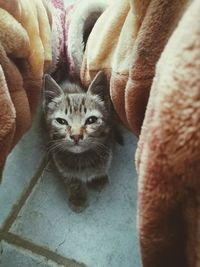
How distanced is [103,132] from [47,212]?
0.29 metres

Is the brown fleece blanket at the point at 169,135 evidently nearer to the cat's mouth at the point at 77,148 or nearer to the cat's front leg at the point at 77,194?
the cat's mouth at the point at 77,148

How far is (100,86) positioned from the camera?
1059mm

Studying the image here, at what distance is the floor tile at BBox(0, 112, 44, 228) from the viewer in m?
1.11

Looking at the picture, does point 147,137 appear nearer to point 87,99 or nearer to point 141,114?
point 141,114

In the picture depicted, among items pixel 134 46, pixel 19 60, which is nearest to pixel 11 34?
pixel 19 60

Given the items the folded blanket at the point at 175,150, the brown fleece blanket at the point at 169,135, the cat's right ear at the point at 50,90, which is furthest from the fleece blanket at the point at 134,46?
the cat's right ear at the point at 50,90

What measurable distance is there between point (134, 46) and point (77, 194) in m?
0.61

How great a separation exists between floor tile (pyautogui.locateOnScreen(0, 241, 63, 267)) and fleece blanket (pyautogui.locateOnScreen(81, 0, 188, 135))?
0.46 meters

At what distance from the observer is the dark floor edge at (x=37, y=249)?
0.98 meters

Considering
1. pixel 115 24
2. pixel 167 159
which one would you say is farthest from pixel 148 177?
pixel 115 24

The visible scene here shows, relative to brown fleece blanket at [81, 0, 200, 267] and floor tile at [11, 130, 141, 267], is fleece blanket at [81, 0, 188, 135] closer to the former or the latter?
brown fleece blanket at [81, 0, 200, 267]

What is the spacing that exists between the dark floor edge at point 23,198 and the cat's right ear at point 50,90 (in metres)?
0.21

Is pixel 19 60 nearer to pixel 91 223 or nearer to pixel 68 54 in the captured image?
pixel 68 54

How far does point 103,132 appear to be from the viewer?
1.10 metres
